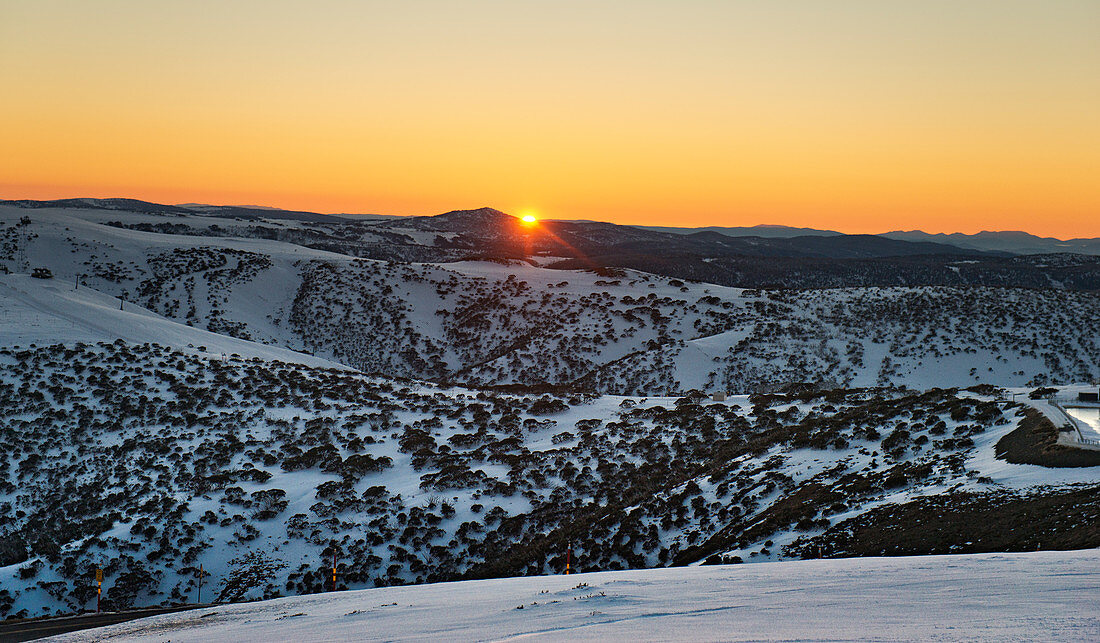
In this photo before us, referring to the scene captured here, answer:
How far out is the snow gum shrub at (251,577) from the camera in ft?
75.6

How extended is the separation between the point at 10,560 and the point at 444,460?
49.4ft

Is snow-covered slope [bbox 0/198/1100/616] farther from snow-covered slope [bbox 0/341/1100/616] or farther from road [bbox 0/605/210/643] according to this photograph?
road [bbox 0/605/210/643]

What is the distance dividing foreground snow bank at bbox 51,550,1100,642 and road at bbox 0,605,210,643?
1.51m

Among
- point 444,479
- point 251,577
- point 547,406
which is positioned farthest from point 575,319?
point 251,577

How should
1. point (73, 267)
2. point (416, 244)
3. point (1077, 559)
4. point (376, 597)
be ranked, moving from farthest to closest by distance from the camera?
point (416, 244) < point (73, 267) < point (376, 597) < point (1077, 559)

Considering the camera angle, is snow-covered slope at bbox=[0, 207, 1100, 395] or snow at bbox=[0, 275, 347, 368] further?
snow-covered slope at bbox=[0, 207, 1100, 395]

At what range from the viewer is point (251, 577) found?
24.1m

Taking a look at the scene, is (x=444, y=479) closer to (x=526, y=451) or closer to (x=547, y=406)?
(x=526, y=451)

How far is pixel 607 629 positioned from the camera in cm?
980

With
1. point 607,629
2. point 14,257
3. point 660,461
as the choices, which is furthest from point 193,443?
point 14,257

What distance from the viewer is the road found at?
51.7 feet

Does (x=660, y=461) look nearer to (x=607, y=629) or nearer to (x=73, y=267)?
(x=607, y=629)

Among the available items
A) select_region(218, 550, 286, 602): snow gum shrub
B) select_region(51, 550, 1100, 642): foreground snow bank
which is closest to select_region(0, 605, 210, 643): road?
select_region(51, 550, 1100, 642): foreground snow bank

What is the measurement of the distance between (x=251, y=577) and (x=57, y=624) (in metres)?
7.54
